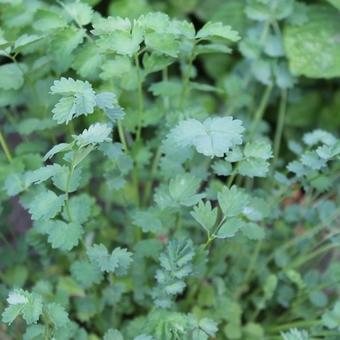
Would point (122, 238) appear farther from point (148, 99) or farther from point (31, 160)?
point (148, 99)

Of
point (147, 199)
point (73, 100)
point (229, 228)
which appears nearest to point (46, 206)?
point (73, 100)

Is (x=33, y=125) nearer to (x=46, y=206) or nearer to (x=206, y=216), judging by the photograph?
(x=46, y=206)

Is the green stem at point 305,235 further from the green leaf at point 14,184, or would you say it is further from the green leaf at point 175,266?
the green leaf at point 14,184

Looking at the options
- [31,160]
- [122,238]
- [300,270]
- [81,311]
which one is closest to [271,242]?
[300,270]

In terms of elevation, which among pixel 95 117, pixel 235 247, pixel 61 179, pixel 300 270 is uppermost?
pixel 61 179

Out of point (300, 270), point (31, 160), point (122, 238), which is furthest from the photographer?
point (300, 270)

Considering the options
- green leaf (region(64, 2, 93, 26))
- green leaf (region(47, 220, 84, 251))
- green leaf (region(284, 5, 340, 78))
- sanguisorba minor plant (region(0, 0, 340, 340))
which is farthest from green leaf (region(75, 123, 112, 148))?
green leaf (region(284, 5, 340, 78))

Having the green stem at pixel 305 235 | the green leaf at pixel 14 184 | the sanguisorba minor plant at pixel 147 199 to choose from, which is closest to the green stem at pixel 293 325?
the sanguisorba minor plant at pixel 147 199
